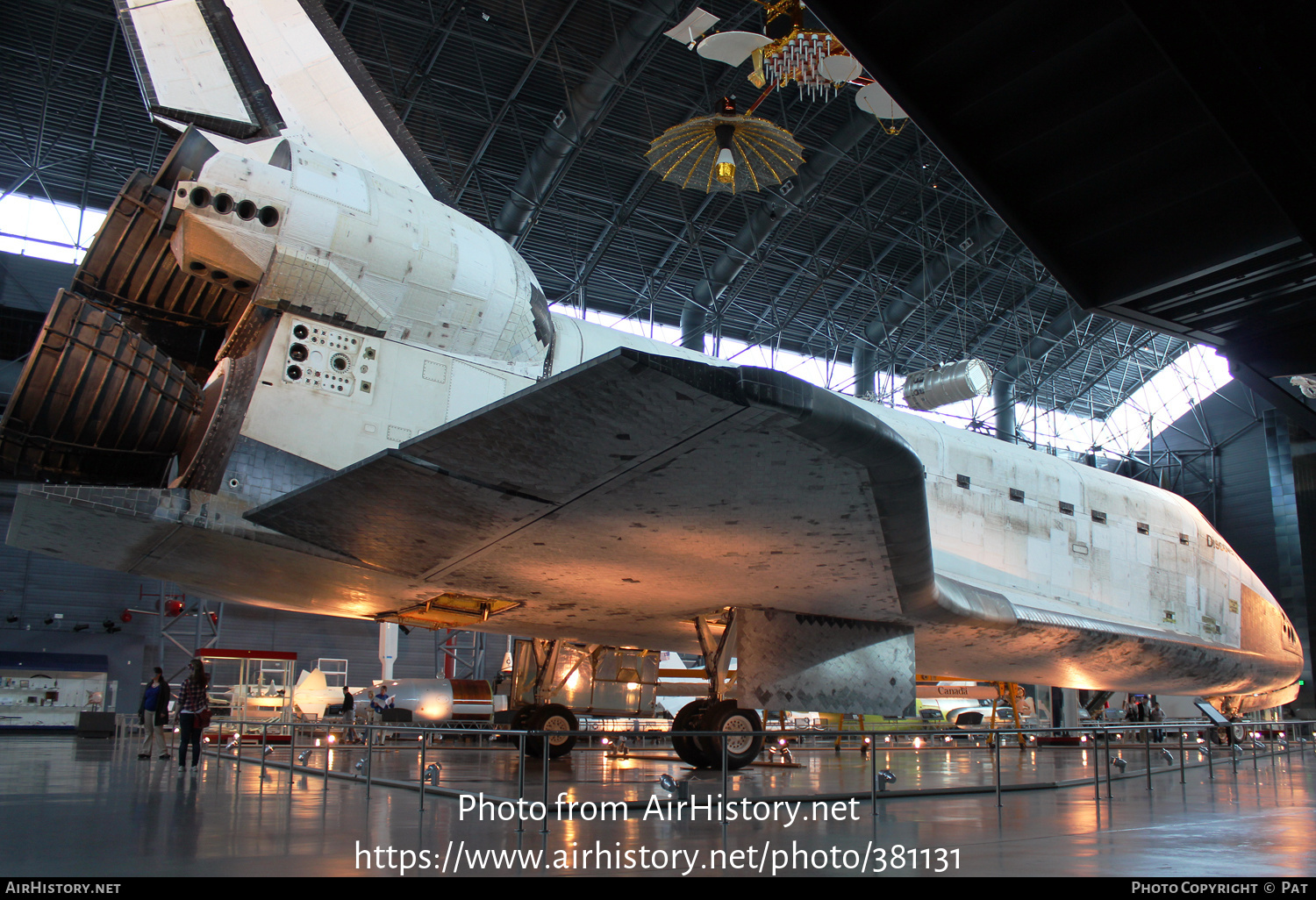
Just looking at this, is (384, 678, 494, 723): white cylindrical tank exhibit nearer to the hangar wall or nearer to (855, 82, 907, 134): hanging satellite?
(855, 82, 907, 134): hanging satellite

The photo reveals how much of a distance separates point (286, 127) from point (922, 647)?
6.09 metres

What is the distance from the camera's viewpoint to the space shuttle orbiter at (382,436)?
3.75m

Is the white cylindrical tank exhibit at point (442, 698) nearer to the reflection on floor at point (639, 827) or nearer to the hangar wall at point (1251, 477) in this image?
the reflection on floor at point (639, 827)

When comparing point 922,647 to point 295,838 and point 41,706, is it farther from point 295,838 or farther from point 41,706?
point 41,706

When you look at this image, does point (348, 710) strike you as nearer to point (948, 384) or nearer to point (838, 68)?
point (948, 384)

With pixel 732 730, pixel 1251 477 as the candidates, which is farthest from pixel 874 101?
pixel 1251 477

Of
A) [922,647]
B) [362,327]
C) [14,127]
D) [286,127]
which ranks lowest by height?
[922,647]

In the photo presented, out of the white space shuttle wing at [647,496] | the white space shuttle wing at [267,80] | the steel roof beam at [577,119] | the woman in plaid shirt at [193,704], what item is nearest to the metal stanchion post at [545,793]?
the white space shuttle wing at [647,496]

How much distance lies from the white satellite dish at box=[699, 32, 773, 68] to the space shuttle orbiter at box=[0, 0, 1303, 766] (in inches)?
292

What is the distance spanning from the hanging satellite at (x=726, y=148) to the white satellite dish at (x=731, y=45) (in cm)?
92

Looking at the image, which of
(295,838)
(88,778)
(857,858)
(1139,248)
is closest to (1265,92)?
(1139,248)

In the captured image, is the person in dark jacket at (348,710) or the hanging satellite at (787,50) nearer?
the hanging satellite at (787,50)

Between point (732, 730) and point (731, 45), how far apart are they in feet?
31.0

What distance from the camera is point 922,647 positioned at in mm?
7562
